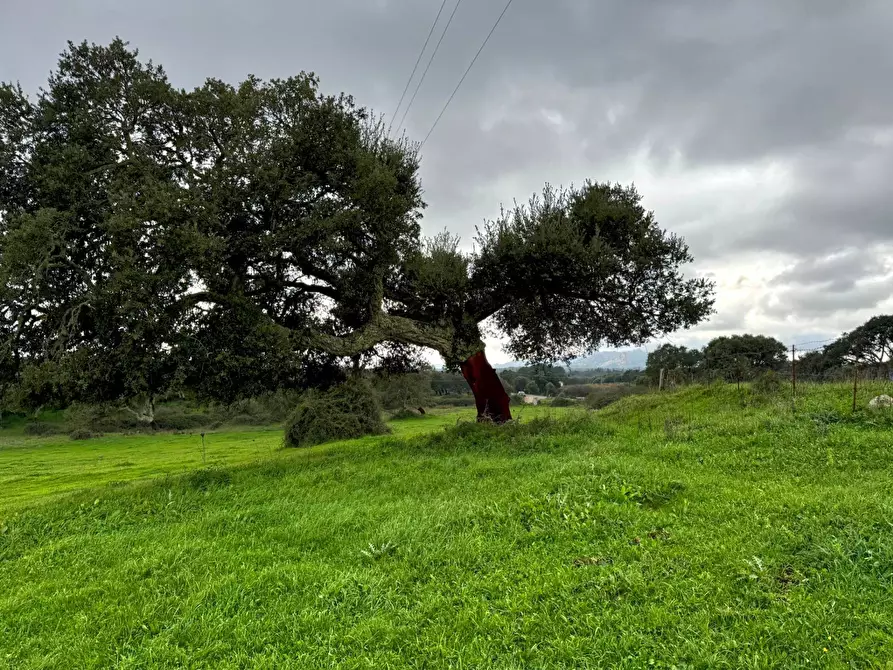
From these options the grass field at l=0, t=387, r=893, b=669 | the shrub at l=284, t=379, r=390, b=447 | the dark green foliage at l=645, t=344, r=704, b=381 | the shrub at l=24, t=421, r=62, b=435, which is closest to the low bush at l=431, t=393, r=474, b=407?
the dark green foliage at l=645, t=344, r=704, b=381

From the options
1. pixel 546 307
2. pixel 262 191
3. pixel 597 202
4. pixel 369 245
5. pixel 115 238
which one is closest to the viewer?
pixel 115 238

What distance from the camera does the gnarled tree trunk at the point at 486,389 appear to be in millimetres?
19250

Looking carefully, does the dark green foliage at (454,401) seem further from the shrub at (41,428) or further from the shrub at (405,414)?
the shrub at (41,428)

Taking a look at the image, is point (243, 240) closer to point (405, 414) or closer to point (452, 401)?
point (405, 414)

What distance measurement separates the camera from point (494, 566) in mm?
6051

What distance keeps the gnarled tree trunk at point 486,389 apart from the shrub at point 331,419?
22.4 metres

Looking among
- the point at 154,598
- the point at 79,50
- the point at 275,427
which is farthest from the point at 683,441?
the point at 275,427

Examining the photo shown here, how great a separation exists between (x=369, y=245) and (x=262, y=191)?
12.0 feet

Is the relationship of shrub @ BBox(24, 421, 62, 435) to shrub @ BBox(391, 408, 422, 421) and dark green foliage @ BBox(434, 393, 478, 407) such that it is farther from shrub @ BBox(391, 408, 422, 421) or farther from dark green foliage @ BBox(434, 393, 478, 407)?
dark green foliage @ BBox(434, 393, 478, 407)

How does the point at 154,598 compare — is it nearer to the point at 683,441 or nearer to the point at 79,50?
the point at 683,441

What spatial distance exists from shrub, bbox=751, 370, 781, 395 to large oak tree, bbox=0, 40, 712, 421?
3.87 metres

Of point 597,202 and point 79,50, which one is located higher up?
point 79,50

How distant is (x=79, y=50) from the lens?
13.8 metres

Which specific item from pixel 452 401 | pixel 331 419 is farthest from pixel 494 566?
pixel 452 401
